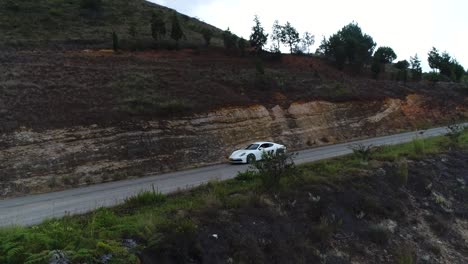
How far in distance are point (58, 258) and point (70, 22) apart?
165 ft

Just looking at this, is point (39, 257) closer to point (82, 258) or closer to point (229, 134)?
point (82, 258)

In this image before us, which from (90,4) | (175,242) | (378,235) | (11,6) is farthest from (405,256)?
(11,6)

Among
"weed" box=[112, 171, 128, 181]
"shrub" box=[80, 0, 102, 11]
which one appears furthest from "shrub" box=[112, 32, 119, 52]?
"weed" box=[112, 171, 128, 181]

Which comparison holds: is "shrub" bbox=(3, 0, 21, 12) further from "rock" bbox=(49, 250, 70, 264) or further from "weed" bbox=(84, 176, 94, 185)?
"rock" bbox=(49, 250, 70, 264)

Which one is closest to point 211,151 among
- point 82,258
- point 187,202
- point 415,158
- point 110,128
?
point 110,128

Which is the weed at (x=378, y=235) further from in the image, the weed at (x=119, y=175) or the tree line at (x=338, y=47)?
the tree line at (x=338, y=47)

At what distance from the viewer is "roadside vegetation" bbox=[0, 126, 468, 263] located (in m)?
8.95

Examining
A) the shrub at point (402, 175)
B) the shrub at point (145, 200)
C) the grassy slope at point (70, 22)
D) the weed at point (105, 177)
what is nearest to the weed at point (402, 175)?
the shrub at point (402, 175)

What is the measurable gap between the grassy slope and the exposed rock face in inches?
777

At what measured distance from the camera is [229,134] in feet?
106

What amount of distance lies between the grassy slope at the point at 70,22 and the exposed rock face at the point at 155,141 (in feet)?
64.8

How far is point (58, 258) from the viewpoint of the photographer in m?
8.12

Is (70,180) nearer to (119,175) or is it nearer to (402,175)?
(119,175)

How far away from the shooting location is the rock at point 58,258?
805 cm
